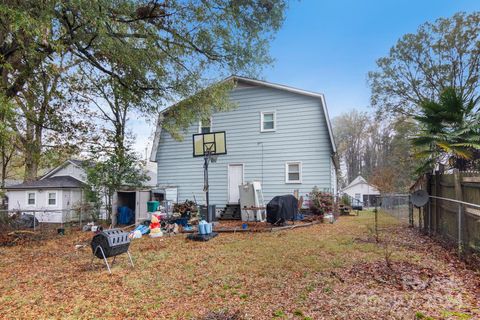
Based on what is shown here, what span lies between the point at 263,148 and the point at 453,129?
310 inches

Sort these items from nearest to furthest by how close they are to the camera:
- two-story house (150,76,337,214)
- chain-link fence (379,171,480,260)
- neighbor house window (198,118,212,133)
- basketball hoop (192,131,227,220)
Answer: chain-link fence (379,171,480,260)
basketball hoop (192,131,227,220)
two-story house (150,76,337,214)
neighbor house window (198,118,212,133)

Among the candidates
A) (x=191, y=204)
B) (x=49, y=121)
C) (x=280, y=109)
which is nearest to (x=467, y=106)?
(x=280, y=109)

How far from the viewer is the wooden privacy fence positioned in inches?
192

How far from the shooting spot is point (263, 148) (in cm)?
1338

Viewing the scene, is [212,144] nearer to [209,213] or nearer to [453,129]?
[209,213]

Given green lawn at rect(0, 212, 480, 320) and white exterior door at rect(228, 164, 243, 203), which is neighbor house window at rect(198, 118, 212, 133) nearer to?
white exterior door at rect(228, 164, 243, 203)

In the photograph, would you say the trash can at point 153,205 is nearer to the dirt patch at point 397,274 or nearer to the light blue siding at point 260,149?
the light blue siding at point 260,149

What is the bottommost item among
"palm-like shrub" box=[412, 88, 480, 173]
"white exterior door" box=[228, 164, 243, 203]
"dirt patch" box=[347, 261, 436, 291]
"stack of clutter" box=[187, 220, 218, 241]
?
"stack of clutter" box=[187, 220, 218, 241]

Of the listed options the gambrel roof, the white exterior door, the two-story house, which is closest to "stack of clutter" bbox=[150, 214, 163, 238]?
the gambrel roof

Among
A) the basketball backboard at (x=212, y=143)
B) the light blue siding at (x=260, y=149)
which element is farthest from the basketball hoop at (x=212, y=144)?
the light blue siding at (x=260, y=149)

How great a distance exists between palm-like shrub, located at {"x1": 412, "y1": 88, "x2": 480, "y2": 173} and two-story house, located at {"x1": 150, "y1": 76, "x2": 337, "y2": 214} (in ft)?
17.8

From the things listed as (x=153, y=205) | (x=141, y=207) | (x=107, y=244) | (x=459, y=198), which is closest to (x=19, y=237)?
(x=141, y=207)

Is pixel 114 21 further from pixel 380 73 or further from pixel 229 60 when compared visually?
pixel 380 73

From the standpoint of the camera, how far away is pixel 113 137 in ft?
48.1
